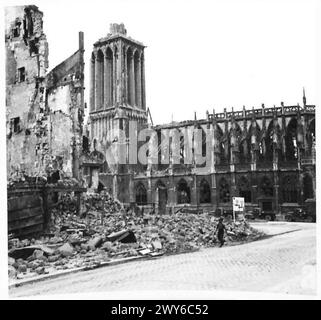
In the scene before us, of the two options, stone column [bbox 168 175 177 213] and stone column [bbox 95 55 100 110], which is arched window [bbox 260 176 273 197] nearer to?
stone column [bbox 168 175 177 213]

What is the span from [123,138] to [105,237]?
2538 mm

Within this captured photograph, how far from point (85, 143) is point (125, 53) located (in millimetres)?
2651

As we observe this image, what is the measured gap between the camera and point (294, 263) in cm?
900

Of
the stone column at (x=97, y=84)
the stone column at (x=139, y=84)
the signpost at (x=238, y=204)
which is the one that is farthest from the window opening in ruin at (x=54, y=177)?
the signpost at (x=238, y=204)

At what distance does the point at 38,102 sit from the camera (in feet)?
38.5

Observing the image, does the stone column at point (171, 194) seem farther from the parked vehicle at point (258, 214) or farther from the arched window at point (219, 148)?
the parked vehicle at point (258, 214)

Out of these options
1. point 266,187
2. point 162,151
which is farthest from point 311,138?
point 162,151

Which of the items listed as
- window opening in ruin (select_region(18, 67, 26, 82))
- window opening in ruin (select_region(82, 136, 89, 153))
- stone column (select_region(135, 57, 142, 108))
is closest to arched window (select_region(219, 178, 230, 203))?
stone column (select_region(135, 57, 142, 108))

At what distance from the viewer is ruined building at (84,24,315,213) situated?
37.4ft

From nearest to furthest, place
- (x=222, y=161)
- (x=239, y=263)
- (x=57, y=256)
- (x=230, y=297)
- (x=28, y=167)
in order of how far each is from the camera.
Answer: (x=230, y=297) → (x=239, y=263) → (x=57, y=256) → (x=28, y=167) → (x=222, y=161)

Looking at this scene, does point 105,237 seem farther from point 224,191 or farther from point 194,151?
point 224,191

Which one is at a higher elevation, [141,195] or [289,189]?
[289,189]
